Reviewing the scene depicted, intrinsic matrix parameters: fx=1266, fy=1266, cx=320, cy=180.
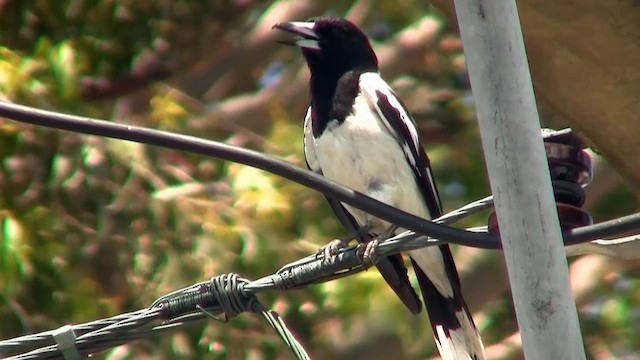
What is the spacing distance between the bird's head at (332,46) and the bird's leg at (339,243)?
0.72 metres

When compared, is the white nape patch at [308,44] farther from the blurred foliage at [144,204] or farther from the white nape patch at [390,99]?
the blurred foliage at [144,204]

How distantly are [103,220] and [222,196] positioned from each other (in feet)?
2.18

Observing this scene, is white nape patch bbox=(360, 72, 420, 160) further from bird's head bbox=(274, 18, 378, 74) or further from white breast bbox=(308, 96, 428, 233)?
bird's head bbox=(274, 18, 378, 74)

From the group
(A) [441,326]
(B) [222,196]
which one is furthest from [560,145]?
(B) [222,196]

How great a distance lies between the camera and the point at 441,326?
17.2ft

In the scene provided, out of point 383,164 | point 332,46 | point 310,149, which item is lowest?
Answer: point 383,164

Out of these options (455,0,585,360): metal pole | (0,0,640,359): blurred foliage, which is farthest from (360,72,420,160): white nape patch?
(455,0,585,360): metal pole

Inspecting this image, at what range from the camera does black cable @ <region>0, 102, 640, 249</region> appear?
284 centimetres

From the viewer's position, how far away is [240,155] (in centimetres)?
287

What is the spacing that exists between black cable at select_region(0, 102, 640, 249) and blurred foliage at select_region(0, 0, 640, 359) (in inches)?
117

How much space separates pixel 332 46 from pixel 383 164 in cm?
72

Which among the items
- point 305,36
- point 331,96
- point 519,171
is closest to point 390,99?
point 331,96

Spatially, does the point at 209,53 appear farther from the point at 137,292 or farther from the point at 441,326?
the point at 441,326

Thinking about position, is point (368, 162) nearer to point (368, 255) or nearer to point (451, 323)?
point (451, 323)
